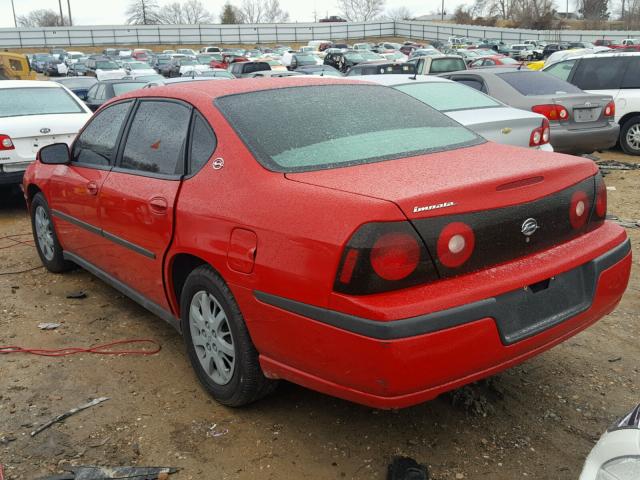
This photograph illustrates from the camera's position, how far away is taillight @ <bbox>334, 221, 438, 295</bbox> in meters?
2.27

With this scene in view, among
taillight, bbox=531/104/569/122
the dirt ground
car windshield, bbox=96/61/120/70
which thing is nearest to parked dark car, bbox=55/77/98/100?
taillight, bbox=531/104/569/122

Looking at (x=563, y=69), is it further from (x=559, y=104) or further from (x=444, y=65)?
(x=444, y=65)

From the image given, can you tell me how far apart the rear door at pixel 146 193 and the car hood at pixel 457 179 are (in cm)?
91

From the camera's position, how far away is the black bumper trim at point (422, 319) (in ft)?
7.29

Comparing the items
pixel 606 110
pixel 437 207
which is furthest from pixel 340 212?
pixel 606 110

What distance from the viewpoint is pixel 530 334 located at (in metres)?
2.51

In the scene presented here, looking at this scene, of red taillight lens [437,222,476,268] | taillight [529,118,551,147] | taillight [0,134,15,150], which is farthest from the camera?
taillight [0,134,15,150]

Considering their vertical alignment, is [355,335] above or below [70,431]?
above

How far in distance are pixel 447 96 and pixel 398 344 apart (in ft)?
18.0

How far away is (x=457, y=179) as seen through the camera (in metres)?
2.54

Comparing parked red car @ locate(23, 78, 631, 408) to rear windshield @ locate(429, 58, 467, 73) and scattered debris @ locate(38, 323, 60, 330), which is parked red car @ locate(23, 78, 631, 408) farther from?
rear windshield @ locate(429, 58, 467, 73)

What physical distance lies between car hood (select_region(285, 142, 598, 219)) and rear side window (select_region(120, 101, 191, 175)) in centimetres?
92

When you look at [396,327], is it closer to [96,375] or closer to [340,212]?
[340,212]

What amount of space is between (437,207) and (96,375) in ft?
7.53
